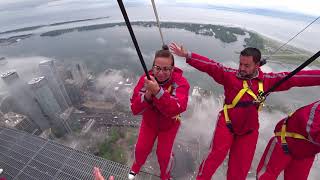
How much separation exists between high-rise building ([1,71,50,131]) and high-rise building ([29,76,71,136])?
671mm

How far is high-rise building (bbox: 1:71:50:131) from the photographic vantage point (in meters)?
19.2

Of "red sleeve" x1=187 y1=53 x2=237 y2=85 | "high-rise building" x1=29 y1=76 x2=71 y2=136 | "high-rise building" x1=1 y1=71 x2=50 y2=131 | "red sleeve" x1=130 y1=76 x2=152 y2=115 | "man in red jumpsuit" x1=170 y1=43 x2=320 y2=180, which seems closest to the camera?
"red sleeve" x1=130 y1=76 x2=152 y2=115

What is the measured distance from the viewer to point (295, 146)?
2023mm

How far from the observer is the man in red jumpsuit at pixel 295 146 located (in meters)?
1.82

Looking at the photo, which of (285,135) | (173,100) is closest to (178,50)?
(173,100)

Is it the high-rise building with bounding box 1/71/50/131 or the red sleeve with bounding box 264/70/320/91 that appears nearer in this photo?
the red sleeve with bounding box 264/70/320/91

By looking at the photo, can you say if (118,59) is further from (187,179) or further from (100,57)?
(187,179)

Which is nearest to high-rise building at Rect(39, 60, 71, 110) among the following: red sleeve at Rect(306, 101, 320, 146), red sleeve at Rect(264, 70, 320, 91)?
red sleeve at Rect(264, 70, 320, 91)

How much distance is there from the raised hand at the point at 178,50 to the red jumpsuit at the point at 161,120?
0.19 meters

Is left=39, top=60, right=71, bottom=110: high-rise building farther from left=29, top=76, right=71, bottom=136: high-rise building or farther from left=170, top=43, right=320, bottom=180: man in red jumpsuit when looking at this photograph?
left=170, top=43, right=320, bottom=180: man in red jumpsuit

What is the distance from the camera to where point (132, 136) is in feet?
60.8

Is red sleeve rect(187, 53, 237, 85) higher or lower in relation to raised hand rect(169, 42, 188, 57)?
lower

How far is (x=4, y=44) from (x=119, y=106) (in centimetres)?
4515

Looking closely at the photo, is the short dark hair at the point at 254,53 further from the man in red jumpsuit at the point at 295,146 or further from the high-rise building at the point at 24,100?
the high-rise building at the point at 24,100
